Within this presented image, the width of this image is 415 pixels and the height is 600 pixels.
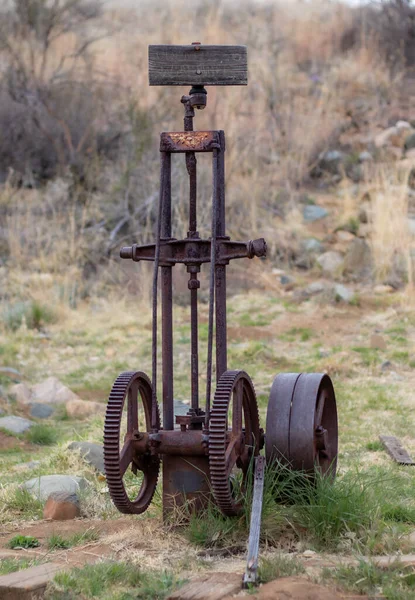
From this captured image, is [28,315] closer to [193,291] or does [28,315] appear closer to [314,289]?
[314,289]

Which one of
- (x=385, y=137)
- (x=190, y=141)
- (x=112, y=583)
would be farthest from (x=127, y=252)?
(x=385, y=137)

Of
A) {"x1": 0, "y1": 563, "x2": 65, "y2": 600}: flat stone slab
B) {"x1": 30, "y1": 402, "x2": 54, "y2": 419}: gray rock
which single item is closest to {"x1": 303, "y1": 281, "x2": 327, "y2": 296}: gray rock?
{"x1": 30, "y1": 402, "x2": 54, "y2": 419}: gray rock

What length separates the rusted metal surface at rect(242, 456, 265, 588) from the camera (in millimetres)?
3162

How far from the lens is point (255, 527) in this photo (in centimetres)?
345

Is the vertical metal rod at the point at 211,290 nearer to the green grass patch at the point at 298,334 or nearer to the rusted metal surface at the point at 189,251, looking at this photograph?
the rusted metal surface at the point at 189,251

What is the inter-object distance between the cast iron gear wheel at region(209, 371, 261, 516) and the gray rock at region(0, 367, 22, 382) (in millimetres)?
4463

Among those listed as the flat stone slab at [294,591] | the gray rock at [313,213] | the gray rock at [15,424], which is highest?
the gray rock at [313,213]

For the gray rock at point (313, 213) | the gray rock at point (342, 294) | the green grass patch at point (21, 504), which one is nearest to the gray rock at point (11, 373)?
the green grass patch at point (21, 504)

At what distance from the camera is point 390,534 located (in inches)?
143

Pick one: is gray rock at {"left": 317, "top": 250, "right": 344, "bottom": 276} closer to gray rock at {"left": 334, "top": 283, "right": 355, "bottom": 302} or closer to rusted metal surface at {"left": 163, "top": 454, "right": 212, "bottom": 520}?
gray rock at {"left": 334, "top": 283, "right": 355, "bottom": 302}

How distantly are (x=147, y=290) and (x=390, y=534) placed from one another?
7.18 meters

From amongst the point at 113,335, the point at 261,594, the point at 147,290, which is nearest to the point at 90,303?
the point at 147,290

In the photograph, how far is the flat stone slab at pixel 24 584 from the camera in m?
3.19

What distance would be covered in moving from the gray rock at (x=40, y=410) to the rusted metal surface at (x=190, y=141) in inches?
145
